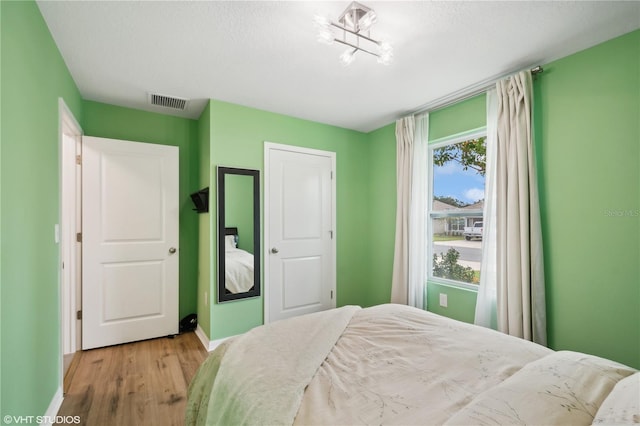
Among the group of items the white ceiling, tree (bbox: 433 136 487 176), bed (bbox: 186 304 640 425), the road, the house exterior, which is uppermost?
the white ceiling

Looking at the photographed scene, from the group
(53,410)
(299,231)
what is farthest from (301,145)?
(53,410)

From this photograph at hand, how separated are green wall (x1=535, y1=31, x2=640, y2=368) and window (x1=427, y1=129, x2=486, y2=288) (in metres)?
0.61

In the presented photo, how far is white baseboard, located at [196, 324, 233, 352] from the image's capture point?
282cm

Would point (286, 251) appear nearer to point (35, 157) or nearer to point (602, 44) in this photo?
point (35, 157)

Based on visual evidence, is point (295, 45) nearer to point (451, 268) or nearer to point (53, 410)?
point (451, 268)

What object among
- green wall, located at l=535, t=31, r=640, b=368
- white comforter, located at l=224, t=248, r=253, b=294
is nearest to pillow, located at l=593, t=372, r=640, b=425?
green wall, located at l=535, t=31, r=640, b=368

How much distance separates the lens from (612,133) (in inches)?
74.8

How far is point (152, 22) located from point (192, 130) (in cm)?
178

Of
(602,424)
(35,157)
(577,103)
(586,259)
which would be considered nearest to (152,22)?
(35,157)

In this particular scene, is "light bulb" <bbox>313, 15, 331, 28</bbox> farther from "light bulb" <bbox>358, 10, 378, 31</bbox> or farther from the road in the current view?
the road

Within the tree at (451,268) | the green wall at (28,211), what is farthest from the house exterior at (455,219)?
the green wall at (28,211)

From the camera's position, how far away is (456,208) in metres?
2.97

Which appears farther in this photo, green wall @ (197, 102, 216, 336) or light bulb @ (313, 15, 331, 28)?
green wall @ (197, 102, 216, 336)

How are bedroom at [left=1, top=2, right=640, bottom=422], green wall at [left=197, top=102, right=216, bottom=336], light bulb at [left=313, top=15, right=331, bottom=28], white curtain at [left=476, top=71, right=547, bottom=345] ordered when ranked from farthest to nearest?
green wall at [left=197, top=102, right=216, bottom=336] < white curtain at [left=476, top=71, right=547, bottom=345] < light bulb at [left=313, top=15, right=331, bottom=28] < bedroom at [left=1, top=2, right=640, bottom=422]
